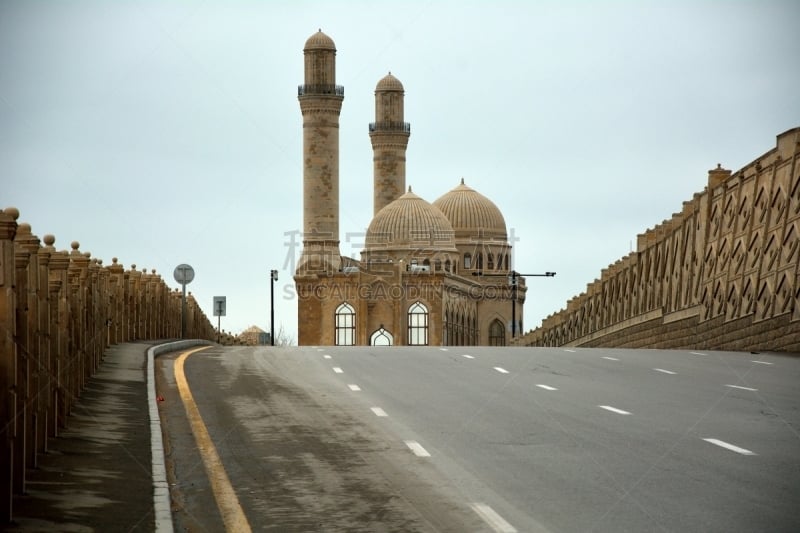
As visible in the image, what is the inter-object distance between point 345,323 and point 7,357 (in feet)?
366

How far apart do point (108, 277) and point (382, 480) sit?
53.6ft

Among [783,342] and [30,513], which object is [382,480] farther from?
[783,342]

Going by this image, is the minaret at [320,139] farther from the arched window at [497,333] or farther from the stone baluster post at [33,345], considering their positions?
the stone baluster post at [33,345]

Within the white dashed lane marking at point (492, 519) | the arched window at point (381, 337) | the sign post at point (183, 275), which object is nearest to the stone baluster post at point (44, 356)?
the white dashed lane marking at point (492, 519)

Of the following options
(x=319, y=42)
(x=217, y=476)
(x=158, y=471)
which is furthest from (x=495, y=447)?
(x=319, y=42)

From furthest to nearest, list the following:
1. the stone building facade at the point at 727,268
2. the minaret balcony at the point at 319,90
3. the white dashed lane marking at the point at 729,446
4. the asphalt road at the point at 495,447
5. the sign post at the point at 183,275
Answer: the minaret balcony at the point at 319,90, the sign post at the point at 183,275, the stone building facade at the point at 727,268, the white dashed lane marking at the point at 729,446, the asphalt road at the point at 495,447

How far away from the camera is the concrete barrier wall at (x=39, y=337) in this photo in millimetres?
12664

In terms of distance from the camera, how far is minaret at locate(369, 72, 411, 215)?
13912cm

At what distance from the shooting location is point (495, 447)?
1698cm

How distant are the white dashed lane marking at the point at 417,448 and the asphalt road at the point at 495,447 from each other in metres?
0.07

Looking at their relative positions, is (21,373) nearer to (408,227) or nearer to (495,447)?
(495,447)

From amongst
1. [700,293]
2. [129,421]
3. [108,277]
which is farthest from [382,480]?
[700,293]

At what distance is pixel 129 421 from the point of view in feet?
64.1

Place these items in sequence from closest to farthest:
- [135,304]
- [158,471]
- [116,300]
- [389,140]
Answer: [158,471] → [116,300] → [135,304] → [389,140]
